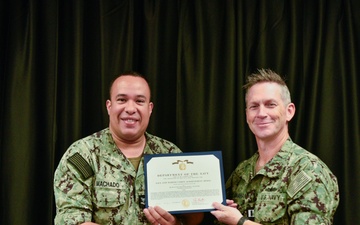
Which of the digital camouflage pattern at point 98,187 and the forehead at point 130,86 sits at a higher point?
the forehead at point 130,86

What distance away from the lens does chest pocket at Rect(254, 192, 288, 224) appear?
229cm

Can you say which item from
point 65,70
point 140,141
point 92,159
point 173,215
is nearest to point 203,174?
point 173,215

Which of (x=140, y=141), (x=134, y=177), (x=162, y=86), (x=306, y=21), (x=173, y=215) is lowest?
(x=173, y=215)

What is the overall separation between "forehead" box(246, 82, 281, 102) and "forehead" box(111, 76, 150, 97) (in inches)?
24.1

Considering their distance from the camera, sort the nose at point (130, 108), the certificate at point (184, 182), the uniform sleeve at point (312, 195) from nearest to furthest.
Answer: the uniform sleeve at point (312, 195) < the certificate at point (184, 182) < the nose at point (130, 108)

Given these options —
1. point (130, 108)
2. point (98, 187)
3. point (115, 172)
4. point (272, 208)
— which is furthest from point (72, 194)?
point (272, 208)

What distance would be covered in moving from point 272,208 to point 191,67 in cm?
115

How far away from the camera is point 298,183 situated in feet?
7.32

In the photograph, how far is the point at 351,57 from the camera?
303cm

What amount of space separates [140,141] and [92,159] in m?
0.33

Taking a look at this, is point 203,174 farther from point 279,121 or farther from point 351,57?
point 351,57

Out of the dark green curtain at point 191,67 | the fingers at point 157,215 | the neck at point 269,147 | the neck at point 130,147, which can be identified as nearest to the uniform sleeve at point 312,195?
the neck at point 269,147

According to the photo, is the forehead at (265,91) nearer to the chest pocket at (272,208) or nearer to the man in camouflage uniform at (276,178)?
the man in camouflage uniform at (276,178)

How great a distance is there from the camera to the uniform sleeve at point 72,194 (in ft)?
7.64
